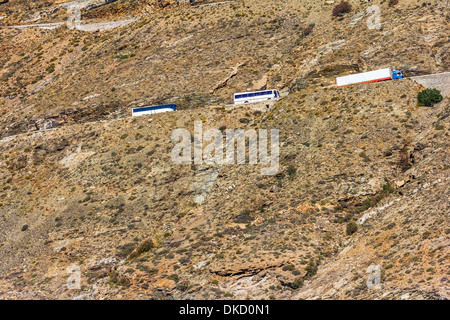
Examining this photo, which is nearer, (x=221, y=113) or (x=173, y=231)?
(x=173, y=231)

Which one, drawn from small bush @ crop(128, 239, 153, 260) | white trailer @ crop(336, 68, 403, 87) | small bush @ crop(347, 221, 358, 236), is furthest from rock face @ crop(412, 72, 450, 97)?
small bush @ crop(128, 239, 153, 260)

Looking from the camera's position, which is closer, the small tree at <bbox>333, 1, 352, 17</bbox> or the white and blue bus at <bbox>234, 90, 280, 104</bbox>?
the white and blue bus at <bbox>234, 90, 280, 104</bbox>

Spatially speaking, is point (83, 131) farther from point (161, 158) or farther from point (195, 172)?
point (195, 172)

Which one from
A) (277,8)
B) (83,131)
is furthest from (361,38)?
(83,131)

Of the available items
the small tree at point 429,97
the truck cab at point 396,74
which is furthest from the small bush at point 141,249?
the truck cab at point 396,74

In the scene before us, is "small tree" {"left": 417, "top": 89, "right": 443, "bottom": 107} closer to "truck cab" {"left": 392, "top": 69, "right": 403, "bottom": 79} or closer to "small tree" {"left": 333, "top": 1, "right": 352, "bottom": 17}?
"truck cab" {"left": 392, "top": 69, "right": 403, "bottom": 79}

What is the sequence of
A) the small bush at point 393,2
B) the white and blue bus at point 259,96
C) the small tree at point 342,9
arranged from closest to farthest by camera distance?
the white and blue bus at point 259,96 < the small bush at point 393,2 < the small tree at point 342,9

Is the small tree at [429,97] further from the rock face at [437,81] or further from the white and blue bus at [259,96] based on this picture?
the white and blue bus at [259,96]
